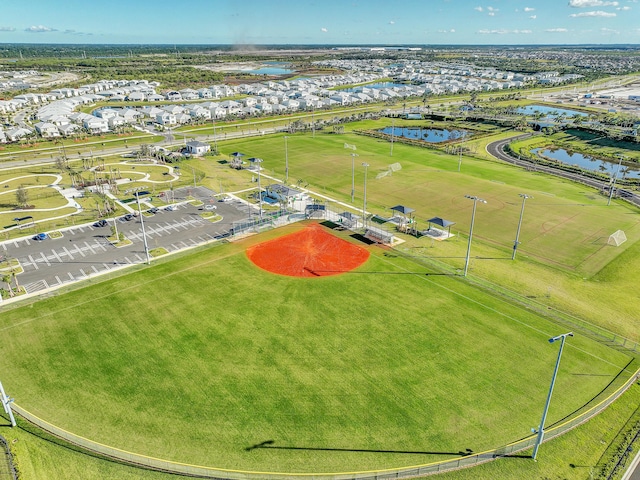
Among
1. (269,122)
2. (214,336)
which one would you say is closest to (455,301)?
(214,336)

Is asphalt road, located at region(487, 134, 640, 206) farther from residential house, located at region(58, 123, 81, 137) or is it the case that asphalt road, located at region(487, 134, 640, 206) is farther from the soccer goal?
residential house, located at region(58, 123, 81, 137)

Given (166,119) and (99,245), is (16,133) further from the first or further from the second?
(99,245)

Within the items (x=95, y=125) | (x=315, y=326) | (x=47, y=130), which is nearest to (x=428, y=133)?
(x=95, y=125)

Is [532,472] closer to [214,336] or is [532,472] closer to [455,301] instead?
[455,301]

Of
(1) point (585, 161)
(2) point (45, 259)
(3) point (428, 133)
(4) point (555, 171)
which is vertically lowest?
(2) point (45, 259)

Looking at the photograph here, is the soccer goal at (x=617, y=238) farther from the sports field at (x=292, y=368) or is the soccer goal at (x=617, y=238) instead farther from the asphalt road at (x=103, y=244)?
the asphalt road at (x=103, y=244)

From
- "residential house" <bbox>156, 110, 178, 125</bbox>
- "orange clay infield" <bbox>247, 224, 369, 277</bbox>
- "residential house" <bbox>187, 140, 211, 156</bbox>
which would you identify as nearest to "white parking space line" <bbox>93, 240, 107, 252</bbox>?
"orange clay infield" <bbox>247, 224, 369, 277</bbox>
